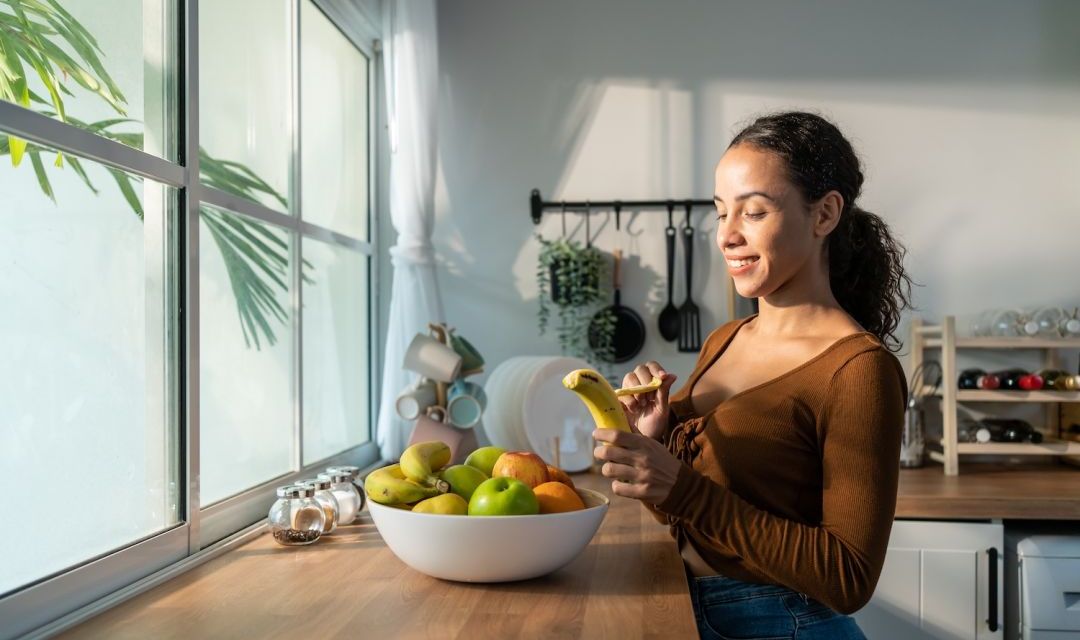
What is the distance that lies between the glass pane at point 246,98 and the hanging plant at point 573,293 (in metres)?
0.89

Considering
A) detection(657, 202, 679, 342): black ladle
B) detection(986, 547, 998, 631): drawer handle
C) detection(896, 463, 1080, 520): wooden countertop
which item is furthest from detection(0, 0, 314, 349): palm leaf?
detection(986, 547, 998, 631): drawer handle

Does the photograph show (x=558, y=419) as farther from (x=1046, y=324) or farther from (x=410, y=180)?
(x=1046, y=324)

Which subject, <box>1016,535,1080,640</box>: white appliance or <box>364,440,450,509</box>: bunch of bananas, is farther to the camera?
<box>1016,535,1080,640</box>: white appliance

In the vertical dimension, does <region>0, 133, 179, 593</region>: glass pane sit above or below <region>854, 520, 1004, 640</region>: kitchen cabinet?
above

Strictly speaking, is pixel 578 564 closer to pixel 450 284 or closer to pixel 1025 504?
pixel 1025 504

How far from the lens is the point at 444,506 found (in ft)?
3.91

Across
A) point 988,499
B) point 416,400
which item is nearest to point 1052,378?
point 988,499

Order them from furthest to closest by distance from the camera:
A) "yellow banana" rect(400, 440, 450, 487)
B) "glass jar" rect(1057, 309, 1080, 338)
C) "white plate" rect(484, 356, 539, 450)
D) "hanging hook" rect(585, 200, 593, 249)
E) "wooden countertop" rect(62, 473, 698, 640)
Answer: "hanging hook" rect(585, 200, 593, 249), "glass jar" rect(1057, 309, 1080, 338), "white plate" rect(484, 356, 539, 450), "yellow banana" rect(400, 440, 450, 487), "wooden countertop" rect(62, 473, 698, 640)

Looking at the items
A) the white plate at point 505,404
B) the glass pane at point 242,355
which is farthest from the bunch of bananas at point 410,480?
the white plate at point 505,404

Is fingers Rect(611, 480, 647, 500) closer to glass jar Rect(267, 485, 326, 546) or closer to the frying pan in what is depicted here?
glass jar Rect(267, 485, 326, 546)

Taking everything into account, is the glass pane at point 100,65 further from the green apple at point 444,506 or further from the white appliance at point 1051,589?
the white appliance at point 1051,589

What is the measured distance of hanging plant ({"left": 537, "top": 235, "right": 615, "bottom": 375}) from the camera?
2.63 metres

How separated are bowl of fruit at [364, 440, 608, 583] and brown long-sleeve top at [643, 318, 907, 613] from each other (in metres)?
0.16

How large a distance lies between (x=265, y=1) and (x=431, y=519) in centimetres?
133
